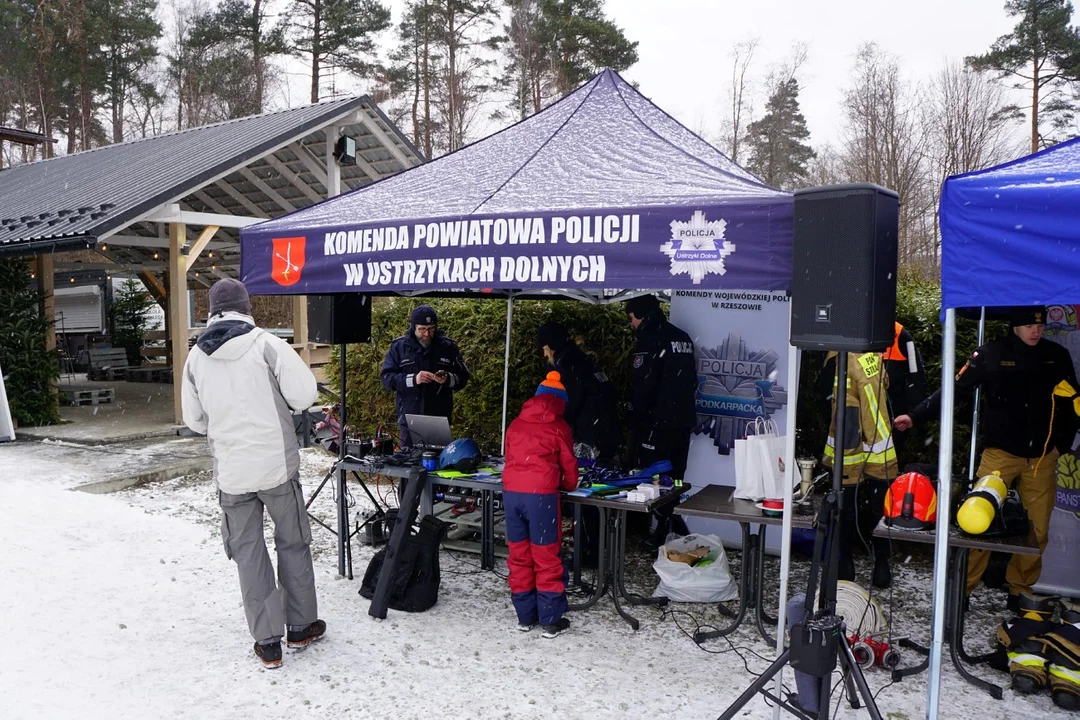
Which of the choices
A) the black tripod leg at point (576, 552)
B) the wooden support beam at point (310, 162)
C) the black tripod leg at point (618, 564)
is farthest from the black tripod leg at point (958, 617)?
the wooden support beam at point (310, 162)

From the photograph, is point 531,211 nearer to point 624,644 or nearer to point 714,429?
point 624,644

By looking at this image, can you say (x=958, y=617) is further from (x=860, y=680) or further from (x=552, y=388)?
(x=552, y=388)

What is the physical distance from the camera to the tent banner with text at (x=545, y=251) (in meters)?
3.31

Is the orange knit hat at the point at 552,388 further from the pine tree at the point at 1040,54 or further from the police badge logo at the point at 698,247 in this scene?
the pine tree at the point at 1040,54

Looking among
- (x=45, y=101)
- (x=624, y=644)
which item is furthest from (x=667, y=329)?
(x=45, y=101)

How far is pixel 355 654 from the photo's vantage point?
4.06 m

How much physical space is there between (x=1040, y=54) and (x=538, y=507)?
69.8ft

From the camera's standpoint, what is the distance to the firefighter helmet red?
378 cm

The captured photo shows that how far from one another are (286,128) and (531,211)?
8912 mm

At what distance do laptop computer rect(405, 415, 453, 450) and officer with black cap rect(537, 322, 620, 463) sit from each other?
89cm

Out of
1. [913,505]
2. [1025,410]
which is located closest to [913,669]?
[913,505]

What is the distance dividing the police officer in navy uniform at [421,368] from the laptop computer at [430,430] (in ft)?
1.70

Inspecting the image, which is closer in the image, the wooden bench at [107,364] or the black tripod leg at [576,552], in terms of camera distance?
the black tripod leg at [576,552]

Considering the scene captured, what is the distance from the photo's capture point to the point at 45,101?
26078 mm
